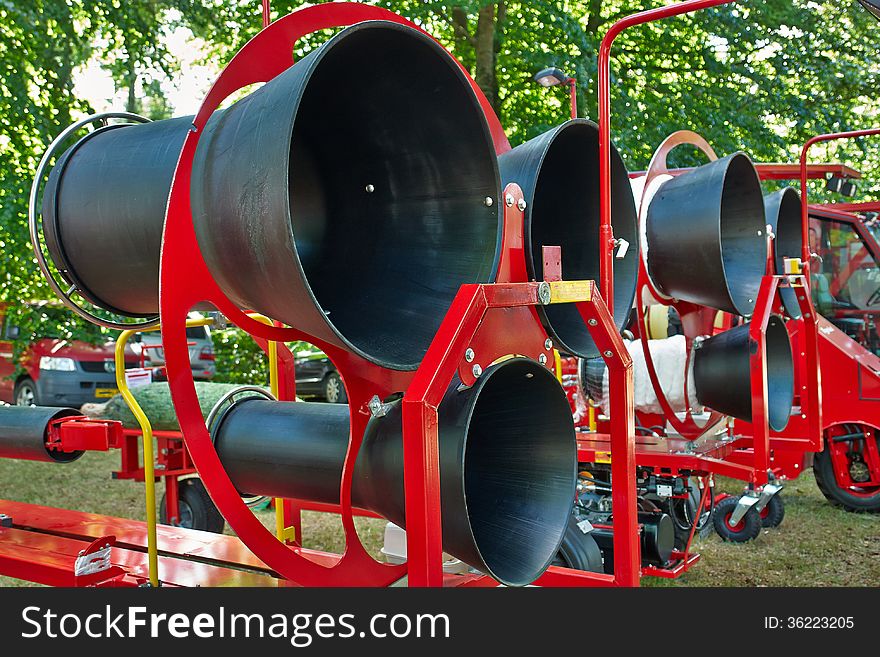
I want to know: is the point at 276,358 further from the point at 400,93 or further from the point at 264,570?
the point at 400,93

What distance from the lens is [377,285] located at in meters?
2.42

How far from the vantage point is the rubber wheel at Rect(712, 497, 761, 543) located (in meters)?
5.70

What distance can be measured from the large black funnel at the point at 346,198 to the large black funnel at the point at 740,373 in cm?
267

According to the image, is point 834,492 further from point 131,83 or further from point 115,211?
point 131,83

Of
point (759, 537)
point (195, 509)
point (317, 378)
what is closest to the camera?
point (195, 509)

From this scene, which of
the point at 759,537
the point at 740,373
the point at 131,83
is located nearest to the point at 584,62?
the point at 131,83

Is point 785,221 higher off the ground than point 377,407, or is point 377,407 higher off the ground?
point 785,221

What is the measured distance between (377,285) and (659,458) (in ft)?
8.54

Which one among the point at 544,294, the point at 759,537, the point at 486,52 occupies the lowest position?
the point at 759,537

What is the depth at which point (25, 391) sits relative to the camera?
32.9ft

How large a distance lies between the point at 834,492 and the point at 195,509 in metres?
4.77

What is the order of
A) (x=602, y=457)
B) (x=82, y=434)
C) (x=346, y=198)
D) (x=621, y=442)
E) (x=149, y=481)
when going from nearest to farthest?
(x=621, y=442) → (x=346, y=198) → (x=149, y=481) → (x=82, y=434) → (x=602, y=457)

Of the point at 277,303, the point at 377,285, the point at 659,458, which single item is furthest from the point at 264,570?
the point at 659,458

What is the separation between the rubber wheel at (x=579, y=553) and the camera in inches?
151
